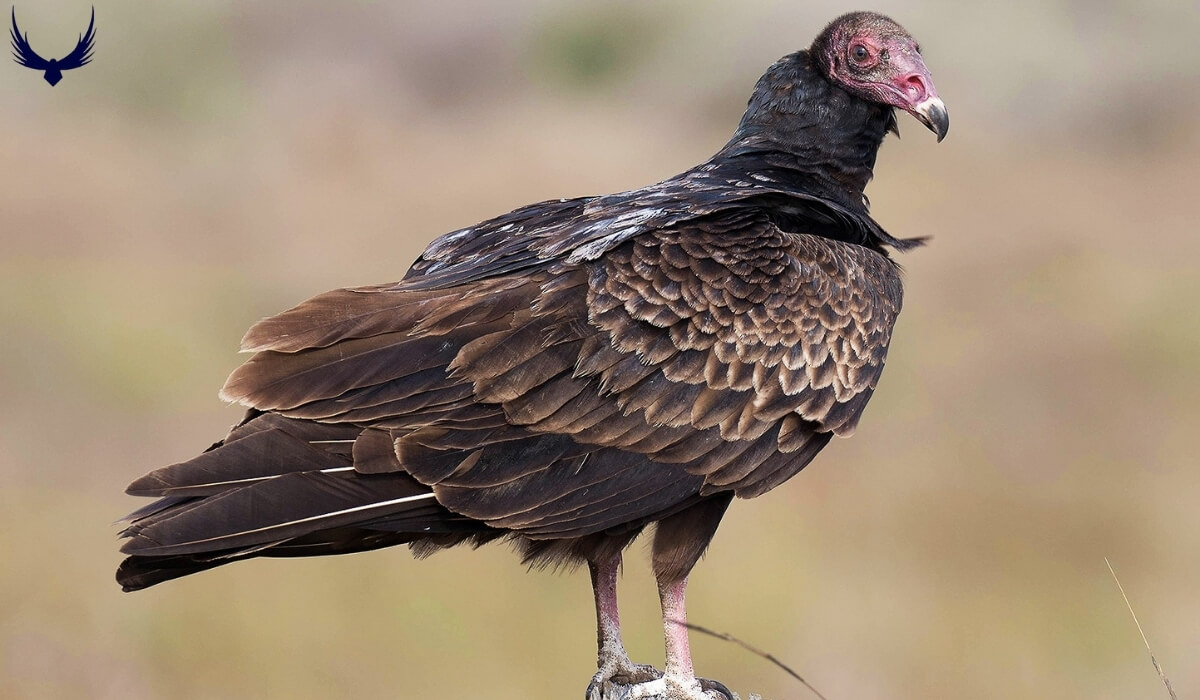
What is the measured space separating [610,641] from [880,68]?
6.65 ft

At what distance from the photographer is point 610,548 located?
4.38 metres

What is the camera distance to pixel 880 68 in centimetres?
504

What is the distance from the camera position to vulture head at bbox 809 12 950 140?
502cm

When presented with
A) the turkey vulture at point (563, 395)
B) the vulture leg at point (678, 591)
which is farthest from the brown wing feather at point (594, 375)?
the vulture leg at point (678, 591)

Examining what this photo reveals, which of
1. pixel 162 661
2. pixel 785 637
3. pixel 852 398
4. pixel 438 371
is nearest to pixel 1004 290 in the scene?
pixel 785 637

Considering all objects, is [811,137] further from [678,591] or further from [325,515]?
[325,515]

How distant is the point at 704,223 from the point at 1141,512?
5.87 m

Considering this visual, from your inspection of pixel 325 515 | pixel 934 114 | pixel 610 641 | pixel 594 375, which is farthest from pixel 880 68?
pixel 325 515

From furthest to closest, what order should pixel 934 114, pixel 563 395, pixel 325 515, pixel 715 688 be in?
pixel 934 114, pixel 715 688, pixel 563 395, pixel 325 515

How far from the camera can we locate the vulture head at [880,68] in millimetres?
5020

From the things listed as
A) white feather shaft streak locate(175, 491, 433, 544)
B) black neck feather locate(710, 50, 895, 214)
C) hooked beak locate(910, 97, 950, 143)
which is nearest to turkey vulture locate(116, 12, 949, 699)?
white feather shaft streak locate(175, 491, 433, 544)

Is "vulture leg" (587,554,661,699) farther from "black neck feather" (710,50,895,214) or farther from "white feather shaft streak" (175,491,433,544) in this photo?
"black neck feather" (710,50,895,214)

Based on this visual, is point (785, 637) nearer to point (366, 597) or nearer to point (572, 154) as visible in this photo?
point (366, 597)

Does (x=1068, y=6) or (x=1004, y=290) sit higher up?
(x=1068, y=6)
